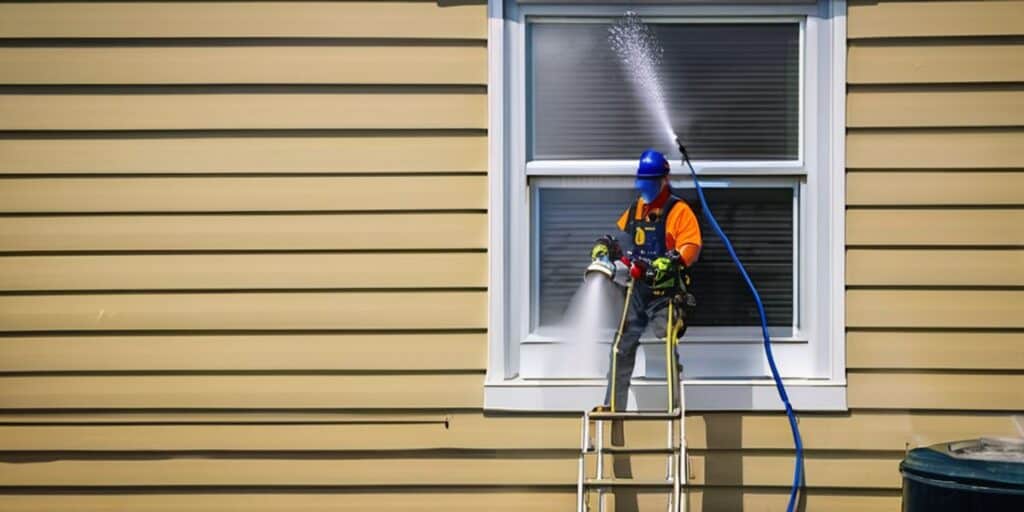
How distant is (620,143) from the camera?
525 cm

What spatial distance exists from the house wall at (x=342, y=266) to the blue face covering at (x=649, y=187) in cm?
66

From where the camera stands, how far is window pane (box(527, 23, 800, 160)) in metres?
5.23

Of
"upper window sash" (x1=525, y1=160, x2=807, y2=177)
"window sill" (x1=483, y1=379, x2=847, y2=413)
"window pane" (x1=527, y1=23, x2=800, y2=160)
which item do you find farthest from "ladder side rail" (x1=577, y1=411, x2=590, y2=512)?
"window pane" (x1=527, y1=23, x2=800, y2=160)

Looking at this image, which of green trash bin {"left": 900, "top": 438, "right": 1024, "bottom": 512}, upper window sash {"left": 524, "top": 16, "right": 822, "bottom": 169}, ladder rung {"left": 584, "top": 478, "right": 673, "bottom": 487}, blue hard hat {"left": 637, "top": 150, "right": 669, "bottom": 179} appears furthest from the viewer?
upper window sash {"left": 524, "top": 16, "right": 822, "bottom": 169}

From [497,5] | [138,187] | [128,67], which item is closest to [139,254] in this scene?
[138,187]

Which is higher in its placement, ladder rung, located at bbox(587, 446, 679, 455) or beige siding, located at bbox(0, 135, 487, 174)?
beige siding, located at bbox(0, 135, 487, 174)

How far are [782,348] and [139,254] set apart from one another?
2.74 metres

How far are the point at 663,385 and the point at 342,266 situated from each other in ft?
4.69

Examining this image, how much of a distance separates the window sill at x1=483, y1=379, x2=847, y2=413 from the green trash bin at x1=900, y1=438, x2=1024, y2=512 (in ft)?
1.97

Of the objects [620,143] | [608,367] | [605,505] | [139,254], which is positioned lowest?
[605,505]

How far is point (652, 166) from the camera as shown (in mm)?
4926

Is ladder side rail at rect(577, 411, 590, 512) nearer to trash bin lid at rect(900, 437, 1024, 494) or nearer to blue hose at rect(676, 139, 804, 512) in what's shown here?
blue hose at rect(676, 139, 804, 512)

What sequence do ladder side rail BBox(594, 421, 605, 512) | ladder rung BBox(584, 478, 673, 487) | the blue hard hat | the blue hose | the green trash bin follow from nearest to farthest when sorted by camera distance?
the green trash bin < ladder rung BBox(584, 478, 673, 487) < ladder side rail BBox(594, 421, 605, 512) < the blue hard hat < the blue hose

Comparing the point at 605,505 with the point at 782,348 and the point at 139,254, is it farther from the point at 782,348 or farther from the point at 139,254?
the point at 139,254
